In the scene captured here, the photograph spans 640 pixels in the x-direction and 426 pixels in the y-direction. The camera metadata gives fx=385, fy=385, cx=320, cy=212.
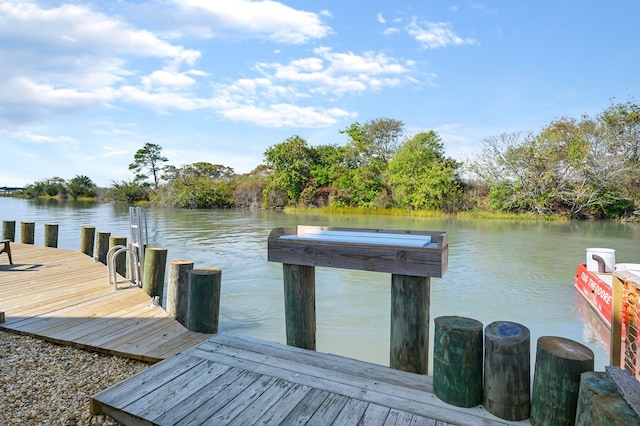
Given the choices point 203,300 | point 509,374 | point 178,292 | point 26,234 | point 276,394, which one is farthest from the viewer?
point 26,234

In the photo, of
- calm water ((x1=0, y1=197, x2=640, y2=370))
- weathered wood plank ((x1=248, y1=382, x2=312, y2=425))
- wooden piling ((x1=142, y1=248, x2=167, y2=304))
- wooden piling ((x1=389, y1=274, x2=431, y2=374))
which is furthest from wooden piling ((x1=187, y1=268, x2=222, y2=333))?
calm water ((x1=0, y1=197, x2=640, y2=370))

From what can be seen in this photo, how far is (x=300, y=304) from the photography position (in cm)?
288

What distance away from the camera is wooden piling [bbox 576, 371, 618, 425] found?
5.30 ft

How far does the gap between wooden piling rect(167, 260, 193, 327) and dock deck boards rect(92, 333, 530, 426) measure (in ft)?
4.21

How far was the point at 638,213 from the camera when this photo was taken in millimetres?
23250

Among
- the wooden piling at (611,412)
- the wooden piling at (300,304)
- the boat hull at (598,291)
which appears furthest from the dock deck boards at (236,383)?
the boat hull at (598,291)

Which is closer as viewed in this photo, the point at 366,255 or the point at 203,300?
the point at 366,255

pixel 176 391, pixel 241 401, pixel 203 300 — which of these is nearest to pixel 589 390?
pixel 241 401

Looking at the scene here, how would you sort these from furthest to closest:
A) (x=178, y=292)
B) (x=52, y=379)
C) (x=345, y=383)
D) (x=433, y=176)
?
(x=433, y=176), (x=178, y=292), (x=52, y=379), (x=345, y=383)

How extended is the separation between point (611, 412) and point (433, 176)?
1058 inches

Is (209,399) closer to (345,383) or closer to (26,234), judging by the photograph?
(345,383)

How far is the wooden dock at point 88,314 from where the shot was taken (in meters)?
3.22

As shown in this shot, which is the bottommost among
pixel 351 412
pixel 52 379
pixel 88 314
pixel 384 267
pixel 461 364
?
pixel 52 379

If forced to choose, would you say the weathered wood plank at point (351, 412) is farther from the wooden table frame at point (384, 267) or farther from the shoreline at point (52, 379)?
the shoreline at point (52, 379)
